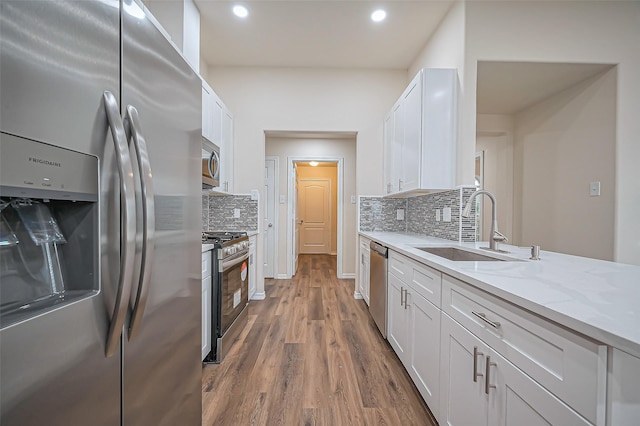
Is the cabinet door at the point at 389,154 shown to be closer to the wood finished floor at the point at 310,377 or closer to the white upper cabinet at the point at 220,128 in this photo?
the wood finished floor at the point at 310,377

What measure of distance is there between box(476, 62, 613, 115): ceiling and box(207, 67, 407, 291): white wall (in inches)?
43.5

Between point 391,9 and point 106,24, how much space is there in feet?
8.60

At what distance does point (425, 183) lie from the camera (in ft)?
7.75

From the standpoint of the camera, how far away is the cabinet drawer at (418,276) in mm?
1408

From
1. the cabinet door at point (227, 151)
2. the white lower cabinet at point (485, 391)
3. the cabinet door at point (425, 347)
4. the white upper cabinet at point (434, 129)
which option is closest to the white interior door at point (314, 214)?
the cabinet door at point (227, 151)

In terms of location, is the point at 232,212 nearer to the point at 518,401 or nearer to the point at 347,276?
the point at 347,276

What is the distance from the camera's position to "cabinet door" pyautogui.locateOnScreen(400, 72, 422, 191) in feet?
7.84

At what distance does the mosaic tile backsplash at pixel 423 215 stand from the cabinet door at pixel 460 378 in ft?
4.04

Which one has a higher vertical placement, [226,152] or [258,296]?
[226,152]

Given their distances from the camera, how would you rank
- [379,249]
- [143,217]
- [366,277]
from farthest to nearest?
[366,277], [379,249], [143,217]

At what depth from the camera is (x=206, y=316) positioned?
2021 millimetres

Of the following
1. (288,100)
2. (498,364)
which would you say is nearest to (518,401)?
(498,364)

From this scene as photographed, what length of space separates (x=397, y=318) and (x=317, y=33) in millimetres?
2902

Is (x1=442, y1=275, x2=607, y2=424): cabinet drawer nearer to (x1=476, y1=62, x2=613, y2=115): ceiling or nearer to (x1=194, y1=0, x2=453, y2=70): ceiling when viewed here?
(x1=476, y1=62, x2=613, y2=115): ceiling
